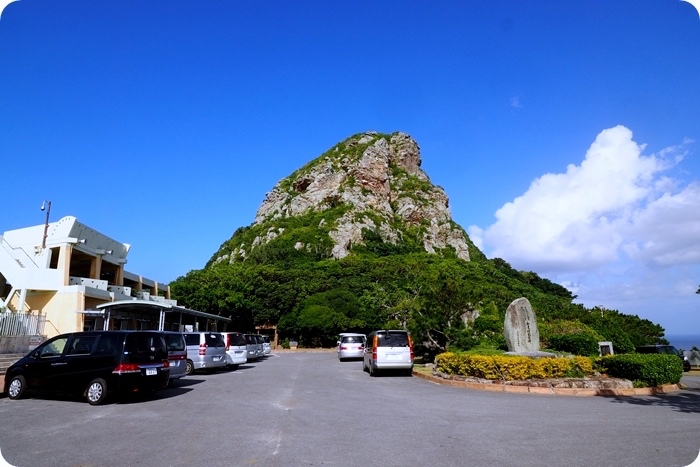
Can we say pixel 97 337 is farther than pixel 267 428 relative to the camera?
Yes

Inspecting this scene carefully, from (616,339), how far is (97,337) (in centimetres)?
2479

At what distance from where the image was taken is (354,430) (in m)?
7.12

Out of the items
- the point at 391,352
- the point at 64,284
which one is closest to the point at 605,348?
the point at 391,352

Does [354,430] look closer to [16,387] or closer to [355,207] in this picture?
[16,387]

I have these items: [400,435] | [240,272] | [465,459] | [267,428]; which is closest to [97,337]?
[267,428]

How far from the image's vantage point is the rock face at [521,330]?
55.9 ft

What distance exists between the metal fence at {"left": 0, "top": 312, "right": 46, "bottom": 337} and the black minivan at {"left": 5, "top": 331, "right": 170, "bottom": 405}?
985cm

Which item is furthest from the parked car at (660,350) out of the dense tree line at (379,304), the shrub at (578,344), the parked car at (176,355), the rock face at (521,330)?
the parked car at (176,355)

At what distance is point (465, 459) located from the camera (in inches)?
216

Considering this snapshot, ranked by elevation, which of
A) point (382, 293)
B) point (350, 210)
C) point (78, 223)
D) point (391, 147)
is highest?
point (391, 147)

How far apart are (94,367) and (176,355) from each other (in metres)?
3.60

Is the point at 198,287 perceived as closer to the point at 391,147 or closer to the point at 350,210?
the point at 350,210

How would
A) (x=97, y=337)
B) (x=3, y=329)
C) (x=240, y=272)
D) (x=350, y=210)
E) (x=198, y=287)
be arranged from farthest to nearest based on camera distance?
(x=350, y=210)
(x=240, y=272)
(x=198, y=287)
(x=3, y=329)
(x=97, y=337)

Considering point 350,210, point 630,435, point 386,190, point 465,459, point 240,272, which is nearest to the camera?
point 465,459
